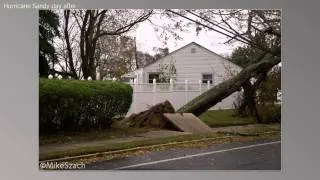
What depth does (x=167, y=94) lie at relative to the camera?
23.4ft

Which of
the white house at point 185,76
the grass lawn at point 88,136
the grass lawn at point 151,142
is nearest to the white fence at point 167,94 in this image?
the white house at point 185,76

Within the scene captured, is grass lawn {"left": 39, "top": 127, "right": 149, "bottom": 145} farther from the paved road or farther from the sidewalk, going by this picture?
the paved road

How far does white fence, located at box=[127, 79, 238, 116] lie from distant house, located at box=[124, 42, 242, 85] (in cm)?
5

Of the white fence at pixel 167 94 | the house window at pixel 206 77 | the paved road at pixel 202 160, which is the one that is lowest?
the paved road at pixel 202 160

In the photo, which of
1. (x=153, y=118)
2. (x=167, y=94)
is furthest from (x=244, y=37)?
(x=153, y=118)

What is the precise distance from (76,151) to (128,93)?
2.57 ft

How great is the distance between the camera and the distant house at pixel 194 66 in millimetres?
7078

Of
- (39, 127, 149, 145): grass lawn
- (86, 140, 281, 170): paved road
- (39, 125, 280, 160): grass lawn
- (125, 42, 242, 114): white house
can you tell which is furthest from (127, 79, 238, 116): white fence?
(86, 140, 281, 170): paved road

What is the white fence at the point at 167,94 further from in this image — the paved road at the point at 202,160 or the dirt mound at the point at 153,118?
the paved road at the point at 202,160

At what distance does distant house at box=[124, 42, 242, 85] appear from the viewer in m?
7.08

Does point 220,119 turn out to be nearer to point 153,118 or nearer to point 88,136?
point 153,118

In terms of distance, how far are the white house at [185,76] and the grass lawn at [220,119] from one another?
→ 0.23 ft

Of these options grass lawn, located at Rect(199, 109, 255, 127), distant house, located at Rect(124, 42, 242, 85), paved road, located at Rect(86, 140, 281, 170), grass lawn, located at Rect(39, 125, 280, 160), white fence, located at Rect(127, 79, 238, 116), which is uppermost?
distant house, located at Rect(124, 42, 242, 85)
